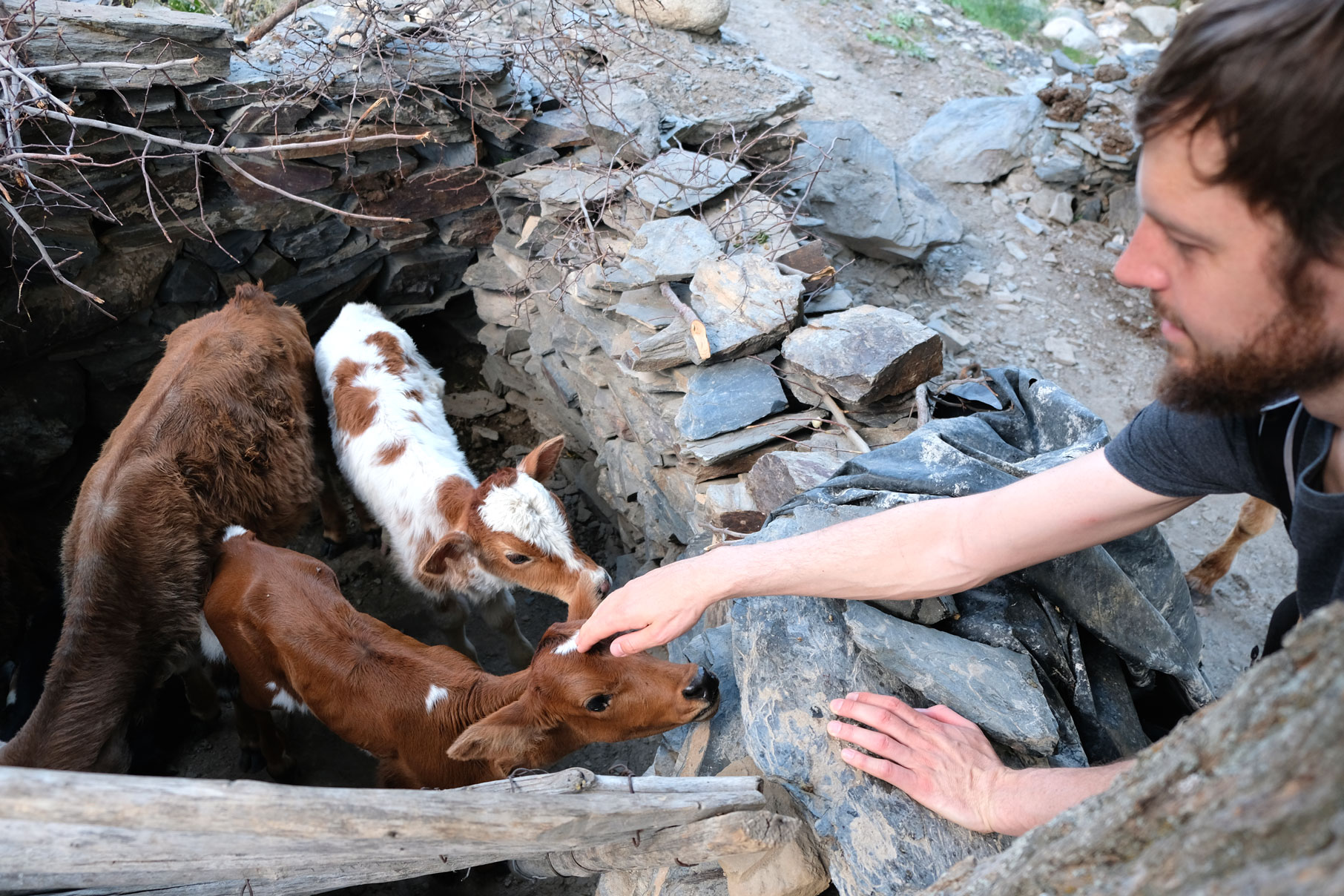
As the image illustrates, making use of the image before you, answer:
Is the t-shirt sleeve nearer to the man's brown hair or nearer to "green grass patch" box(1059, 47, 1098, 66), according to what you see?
the man's brown hair

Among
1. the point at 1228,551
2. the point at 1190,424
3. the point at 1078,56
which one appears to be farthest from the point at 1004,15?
the point at 1190,424

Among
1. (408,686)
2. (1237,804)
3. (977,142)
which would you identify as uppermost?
(1237,804)

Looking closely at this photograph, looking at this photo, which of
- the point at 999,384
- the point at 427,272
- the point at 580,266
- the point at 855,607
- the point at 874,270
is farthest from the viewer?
the point at 427,272

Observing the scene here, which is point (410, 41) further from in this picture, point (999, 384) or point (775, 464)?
point (999, 384)

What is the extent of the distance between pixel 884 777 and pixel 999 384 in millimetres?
1888

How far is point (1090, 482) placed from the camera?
6.20 ft

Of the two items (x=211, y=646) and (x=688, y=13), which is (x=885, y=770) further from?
(x=688, y=13)

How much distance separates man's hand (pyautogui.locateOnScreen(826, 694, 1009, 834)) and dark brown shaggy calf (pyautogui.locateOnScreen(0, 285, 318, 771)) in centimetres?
308

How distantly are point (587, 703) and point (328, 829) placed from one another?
1218 mm

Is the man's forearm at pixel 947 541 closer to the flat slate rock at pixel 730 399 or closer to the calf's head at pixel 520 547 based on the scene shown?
the flat slate rock at pixel 730 399

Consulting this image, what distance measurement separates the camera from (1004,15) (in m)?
10.1

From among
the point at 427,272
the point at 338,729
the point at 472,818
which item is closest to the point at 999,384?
the point at 472,818

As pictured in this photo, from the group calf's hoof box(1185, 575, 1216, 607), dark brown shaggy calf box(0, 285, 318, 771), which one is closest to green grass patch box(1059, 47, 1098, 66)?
calf's hoof box(1185, 575, 1216, 607)

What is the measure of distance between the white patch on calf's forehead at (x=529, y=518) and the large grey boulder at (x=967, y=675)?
206 cm
